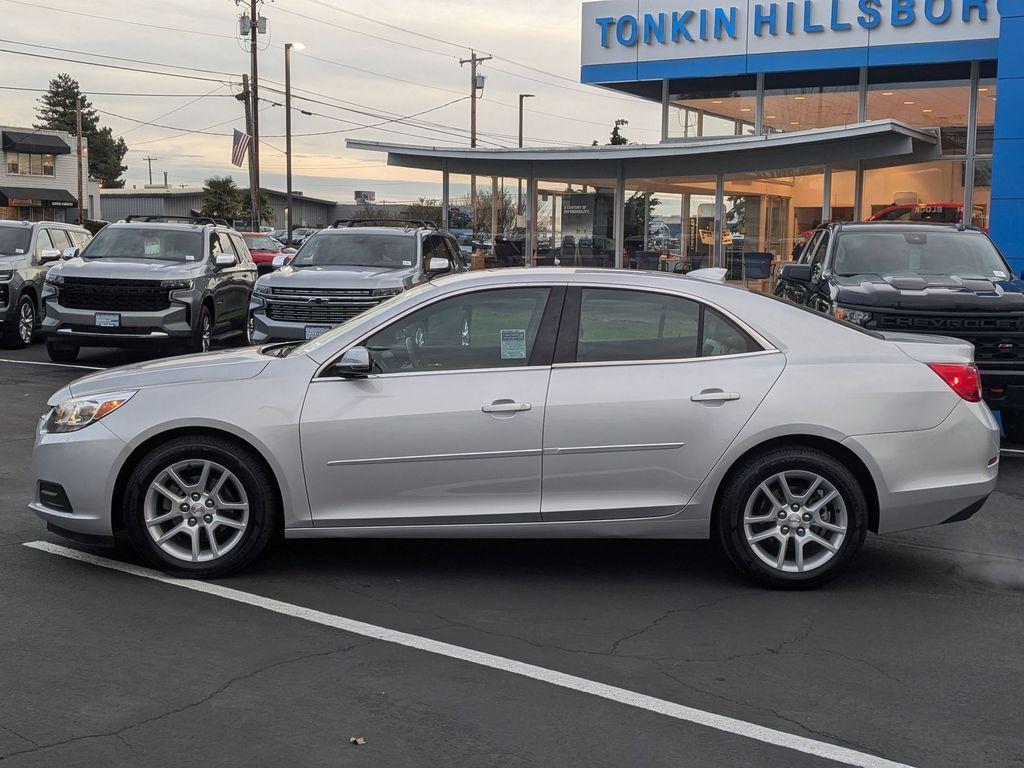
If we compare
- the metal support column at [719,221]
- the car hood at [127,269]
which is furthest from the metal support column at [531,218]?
the car hood at [127,269]

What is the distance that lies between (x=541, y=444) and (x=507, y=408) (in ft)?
0.81

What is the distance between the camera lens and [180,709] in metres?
4.39

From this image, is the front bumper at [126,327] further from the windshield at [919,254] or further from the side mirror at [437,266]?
the windshield at [919,254]

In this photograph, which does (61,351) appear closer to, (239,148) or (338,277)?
(338,277)

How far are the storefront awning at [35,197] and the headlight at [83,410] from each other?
73129mm

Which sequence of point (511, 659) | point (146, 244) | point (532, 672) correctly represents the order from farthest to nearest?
point (146, 244) → point (511, 659) → point (532, 672)

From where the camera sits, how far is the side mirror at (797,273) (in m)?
11.6

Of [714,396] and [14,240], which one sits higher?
[14,240]

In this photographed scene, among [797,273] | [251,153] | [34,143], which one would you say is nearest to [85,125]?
[34,143]

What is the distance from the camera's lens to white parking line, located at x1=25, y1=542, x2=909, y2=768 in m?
4.15

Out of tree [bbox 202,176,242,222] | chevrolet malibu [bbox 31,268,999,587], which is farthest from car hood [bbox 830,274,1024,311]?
tree [bbox 202,176,242,222]

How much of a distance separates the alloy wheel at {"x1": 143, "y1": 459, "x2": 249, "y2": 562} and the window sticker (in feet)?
4.96

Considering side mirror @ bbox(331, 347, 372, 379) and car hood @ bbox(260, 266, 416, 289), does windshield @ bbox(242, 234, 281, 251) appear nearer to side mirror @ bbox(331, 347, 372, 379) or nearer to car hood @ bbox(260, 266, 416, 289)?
car hood @ bbox(260, 266, 416, 289)

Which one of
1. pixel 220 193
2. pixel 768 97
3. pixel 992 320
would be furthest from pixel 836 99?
pixel 220 193
